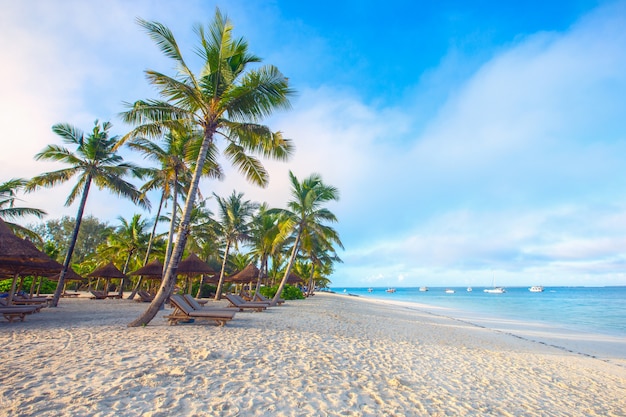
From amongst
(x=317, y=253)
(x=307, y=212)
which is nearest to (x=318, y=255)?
(x=317, y=253)

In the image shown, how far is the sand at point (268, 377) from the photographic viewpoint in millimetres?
3555

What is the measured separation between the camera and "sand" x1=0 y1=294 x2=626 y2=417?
3.55 meters

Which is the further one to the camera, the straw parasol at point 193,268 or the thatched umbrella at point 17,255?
the straw parasol at point 193,268

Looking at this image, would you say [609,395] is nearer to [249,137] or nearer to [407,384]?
[407,384]

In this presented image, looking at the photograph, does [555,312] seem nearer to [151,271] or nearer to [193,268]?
[193,268]

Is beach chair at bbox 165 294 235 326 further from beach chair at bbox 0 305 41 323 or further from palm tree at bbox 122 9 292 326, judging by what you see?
beach chair at bbox 0 305 41 323

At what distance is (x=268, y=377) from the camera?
4.52m

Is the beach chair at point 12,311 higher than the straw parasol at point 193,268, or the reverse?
the straw parasol at point 193,268

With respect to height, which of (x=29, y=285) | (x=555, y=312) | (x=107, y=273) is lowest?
(x=555, y=312)

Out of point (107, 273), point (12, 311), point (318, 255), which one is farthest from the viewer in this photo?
point (318, 255)

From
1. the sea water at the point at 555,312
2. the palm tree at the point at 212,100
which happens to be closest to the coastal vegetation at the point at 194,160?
the palm tree at the point at 212,100

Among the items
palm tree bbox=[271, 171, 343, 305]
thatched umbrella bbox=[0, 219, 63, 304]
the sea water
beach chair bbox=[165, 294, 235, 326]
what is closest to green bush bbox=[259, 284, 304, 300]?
palm tree bbox=[271, 171, 343, 305]

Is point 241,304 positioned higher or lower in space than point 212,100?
lower

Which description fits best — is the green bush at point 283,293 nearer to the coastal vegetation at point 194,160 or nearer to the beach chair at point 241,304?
the coastal vegetation at point 194,160
